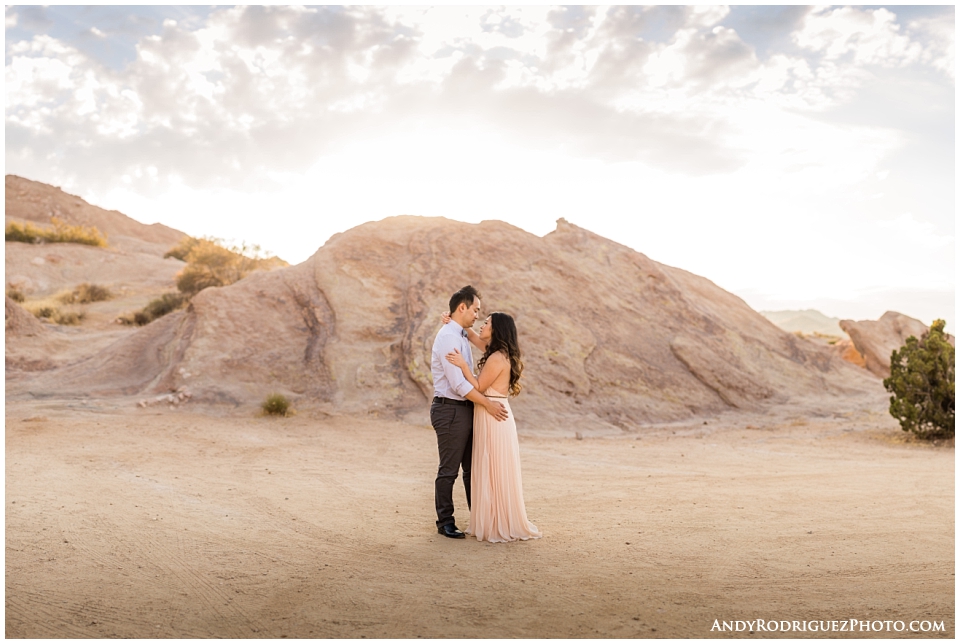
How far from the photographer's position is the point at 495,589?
14.8 ft

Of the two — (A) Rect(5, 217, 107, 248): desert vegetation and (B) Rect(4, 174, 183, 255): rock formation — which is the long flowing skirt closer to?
(A) Rect(5, 217, 107, 248): desert vegetation

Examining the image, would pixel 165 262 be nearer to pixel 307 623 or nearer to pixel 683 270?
pixel 683 270

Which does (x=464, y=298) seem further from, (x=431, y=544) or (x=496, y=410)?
(x=431, y=544)

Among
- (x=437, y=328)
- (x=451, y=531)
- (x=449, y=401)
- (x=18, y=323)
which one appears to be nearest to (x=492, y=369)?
(x=449, y=401)

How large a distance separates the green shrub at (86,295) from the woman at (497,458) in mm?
27723

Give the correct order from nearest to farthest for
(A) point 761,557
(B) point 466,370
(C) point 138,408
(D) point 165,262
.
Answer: (A) point 761,557
(B) point 466,370
(C) point 138,408
(D) point 165,262

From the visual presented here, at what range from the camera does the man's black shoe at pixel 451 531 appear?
5791mm

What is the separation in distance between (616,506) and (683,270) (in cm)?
1483

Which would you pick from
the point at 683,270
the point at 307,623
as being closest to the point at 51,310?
the point at 683,270

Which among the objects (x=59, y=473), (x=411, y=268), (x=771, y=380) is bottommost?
(x=59, y=473)

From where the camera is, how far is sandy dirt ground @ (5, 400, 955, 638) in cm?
410

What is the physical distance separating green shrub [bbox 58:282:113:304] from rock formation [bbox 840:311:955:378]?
27.8 metres

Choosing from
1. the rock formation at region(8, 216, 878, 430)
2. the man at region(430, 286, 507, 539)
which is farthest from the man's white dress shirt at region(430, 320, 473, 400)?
the rock formation at region(8, 216, 878, 430)

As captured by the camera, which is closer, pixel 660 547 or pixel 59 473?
pixel 660 547
